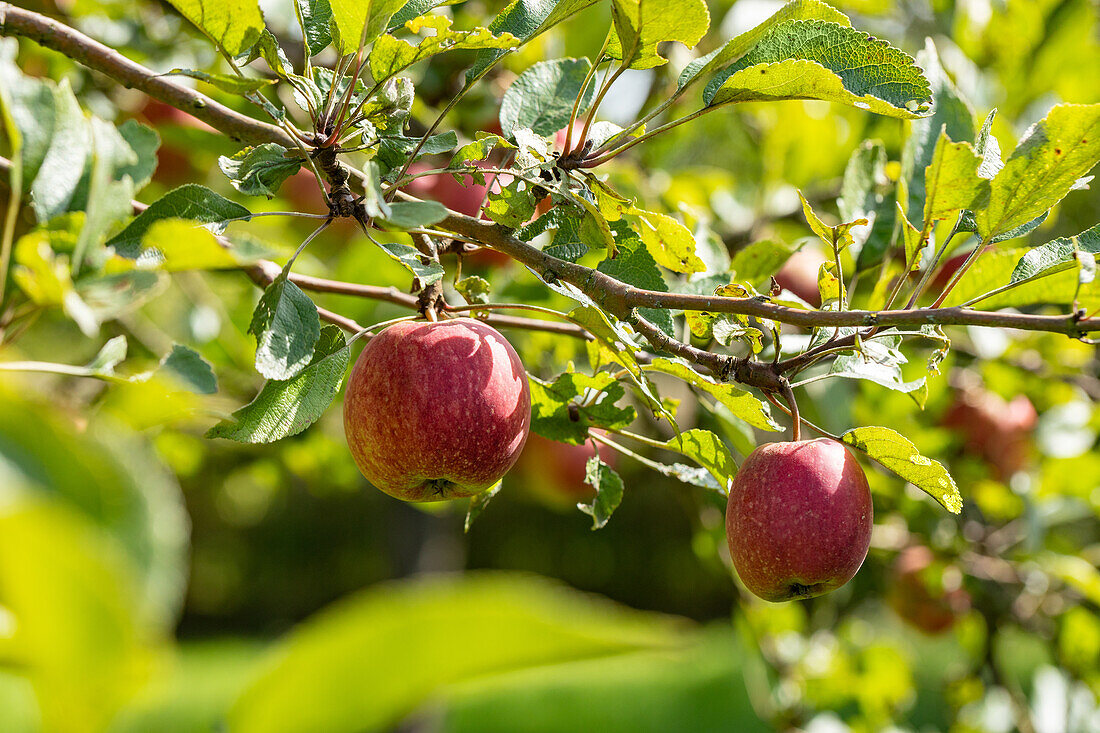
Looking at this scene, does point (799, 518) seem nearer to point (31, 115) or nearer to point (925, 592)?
point (31, 115)

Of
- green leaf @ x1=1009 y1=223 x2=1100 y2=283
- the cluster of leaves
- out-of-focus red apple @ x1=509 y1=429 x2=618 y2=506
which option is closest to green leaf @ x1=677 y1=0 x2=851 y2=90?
the cluster of leaves

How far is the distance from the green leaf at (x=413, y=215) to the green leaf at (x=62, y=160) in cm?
18

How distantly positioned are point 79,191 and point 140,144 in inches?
3.4

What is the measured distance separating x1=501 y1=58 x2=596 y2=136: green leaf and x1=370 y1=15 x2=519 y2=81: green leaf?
131 mm

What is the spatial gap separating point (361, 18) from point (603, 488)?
16.3 inches

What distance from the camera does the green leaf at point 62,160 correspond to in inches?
20.1

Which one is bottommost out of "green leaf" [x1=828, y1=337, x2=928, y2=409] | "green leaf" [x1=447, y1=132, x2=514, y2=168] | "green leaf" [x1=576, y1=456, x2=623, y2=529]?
"green leaf" [x1=576, y1=456, x2=623, y2=529]

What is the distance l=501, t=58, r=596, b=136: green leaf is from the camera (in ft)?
2.55

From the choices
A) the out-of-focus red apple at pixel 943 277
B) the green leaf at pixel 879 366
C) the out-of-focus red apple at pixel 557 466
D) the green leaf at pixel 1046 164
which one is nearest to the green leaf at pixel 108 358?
the green leaf at pixel 879 366

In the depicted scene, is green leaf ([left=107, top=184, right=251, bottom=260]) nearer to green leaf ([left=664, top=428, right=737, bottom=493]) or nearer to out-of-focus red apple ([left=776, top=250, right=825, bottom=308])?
green leaf ([left=664, top=428, right=737, bottom=493])

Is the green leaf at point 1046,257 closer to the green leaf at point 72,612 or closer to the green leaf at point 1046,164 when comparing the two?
the green leaf at point 1046,164

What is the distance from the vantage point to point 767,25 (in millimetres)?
629

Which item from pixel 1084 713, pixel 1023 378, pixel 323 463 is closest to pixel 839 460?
pixel 323 463

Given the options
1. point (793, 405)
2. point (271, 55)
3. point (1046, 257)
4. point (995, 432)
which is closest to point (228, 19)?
point (271, 55)
